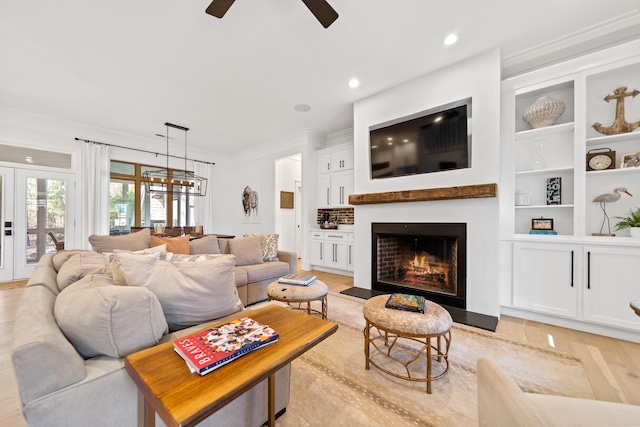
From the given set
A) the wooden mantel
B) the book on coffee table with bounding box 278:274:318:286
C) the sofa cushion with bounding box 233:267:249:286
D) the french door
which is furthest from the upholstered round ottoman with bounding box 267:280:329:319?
the french door

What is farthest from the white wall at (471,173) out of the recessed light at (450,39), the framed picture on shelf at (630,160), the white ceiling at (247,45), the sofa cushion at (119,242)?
the sofa cushion at (119,242)

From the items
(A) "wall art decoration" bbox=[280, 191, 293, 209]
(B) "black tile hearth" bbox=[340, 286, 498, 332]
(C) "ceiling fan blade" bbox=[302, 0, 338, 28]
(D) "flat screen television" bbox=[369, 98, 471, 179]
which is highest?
(C) "ceiling fan blade" bbox=[302, 0, 338, 28]

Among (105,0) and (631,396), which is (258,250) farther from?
(631,396)

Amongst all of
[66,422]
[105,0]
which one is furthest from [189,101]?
[66,422]

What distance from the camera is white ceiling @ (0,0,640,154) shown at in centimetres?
215

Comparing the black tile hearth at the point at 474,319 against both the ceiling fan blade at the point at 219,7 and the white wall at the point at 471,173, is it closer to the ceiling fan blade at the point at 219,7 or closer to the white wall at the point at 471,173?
the white wall at the point at 471,173

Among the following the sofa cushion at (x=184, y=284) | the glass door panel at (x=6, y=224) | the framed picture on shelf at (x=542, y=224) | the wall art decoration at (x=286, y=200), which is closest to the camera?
the sofa cushion at (x=184, y=284)

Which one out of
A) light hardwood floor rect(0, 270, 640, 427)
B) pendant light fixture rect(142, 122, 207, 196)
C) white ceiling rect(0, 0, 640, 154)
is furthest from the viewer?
pendant light fixture rect(142, 122, 207, 196)

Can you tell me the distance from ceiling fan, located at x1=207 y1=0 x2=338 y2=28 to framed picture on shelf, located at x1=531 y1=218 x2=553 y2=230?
290 cm

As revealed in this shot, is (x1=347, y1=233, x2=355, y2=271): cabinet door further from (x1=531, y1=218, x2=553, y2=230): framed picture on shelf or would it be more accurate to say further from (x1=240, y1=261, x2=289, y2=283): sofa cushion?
(x1=531, y1=218, x2=553, y2=230): framed picture on shelf

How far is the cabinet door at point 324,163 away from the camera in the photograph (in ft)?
16.4

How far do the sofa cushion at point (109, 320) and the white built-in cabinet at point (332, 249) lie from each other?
3.66 meters

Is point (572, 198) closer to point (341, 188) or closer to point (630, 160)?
point (630, 160)

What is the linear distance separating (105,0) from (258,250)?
2.73 m
